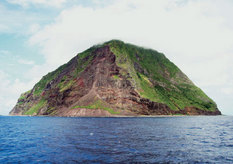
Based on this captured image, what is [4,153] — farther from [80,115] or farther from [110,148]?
[80,115]

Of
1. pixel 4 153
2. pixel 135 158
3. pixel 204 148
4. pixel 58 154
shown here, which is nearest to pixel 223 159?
pixel 204 148

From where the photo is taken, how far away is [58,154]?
99.3 ft

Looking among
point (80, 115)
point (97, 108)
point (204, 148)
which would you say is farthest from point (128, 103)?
point (204, 148)

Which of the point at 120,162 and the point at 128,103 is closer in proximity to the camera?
the point at 120,162

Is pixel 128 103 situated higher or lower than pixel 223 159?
higher

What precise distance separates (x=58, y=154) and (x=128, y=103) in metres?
171

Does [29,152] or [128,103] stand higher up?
[128,103]

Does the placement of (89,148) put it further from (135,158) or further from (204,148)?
(204,148)

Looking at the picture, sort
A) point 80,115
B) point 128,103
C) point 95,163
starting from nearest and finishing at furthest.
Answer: point 95,163 → point 80,115 → point 128,103

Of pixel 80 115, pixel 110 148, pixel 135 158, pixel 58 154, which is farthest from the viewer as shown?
pixel 80 115

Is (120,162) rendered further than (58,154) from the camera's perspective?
No

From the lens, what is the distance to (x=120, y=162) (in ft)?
83.0

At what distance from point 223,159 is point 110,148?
16980 mm

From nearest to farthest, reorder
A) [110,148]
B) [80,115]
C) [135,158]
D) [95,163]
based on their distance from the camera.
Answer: [95,163] < [135,158] < [110,148] < [80,115]
